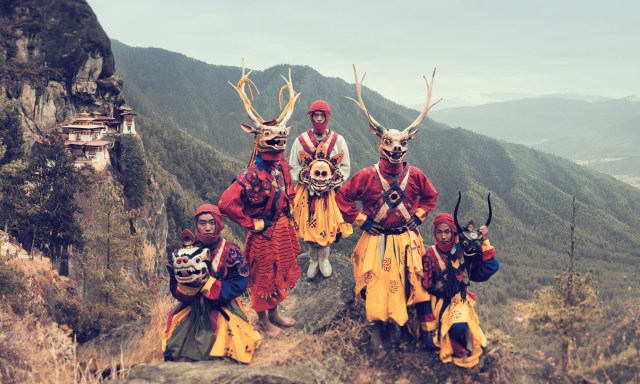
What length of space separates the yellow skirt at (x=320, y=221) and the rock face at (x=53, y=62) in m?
36.1

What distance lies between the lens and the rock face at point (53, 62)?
37188 millimetres

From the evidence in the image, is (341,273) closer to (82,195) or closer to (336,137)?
(336,137)

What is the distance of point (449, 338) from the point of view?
17.5 ft

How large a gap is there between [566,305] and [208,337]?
9625mm

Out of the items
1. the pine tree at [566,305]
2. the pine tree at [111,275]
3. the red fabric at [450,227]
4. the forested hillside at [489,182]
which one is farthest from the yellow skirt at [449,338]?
the forested hillside at [489,182]

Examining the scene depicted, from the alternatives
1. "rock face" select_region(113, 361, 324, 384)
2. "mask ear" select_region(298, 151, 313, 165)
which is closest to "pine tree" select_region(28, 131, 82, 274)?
"mask ear" select_region(298, 151, 313, 165)

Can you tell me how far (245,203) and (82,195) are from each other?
97.4ft

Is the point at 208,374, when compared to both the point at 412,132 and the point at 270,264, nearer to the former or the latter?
the point at 270,264

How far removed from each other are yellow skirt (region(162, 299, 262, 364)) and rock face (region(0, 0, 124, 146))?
1446 inches

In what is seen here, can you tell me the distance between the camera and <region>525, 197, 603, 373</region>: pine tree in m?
10.0

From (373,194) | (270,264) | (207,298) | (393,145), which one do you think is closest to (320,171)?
(373,194)

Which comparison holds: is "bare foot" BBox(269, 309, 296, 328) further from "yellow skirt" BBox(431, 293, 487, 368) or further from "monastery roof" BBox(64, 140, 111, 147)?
"monastery roof" BBox(64, 140, 111, 147)

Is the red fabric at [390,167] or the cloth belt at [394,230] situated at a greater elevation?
the red fabric at [390,167]

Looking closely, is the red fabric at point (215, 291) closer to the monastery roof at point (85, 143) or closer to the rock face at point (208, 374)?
the rock face at point (208, 374)
